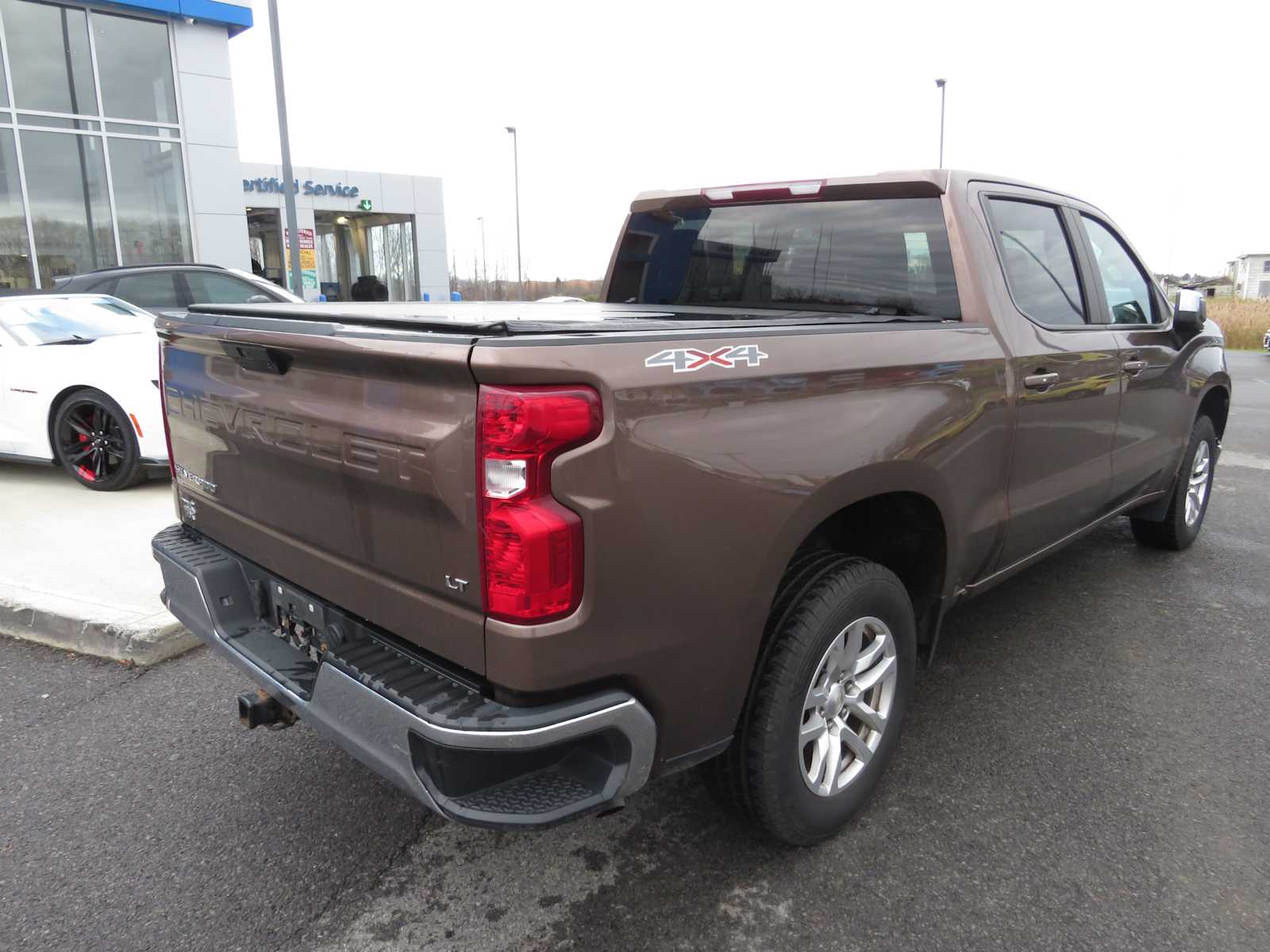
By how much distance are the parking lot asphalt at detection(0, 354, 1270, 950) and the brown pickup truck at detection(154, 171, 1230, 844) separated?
28 centimetres

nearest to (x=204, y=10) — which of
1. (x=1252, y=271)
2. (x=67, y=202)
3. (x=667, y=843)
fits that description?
(x=67, y=202)

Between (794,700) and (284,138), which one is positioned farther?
(284,138)

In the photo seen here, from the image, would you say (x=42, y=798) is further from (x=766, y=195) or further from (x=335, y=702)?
(x=766, y=195)

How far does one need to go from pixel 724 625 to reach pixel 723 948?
815 millimetres

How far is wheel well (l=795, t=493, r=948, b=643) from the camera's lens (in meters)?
2.72

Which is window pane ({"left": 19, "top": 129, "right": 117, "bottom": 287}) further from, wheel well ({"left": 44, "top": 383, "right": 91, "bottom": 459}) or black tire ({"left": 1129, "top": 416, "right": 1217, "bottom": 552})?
black tire ({"left": 1129, "top": 416, "right": 1217, "bottom": 552})

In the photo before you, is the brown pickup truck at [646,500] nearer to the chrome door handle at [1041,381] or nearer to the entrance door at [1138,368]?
the chrome door handle at [1041,381]

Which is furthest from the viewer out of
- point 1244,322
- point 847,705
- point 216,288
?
point 1244,322

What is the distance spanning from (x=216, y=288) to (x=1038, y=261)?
9.68 m

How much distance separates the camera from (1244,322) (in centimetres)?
2648

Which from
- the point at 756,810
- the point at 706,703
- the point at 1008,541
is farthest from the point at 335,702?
the point at 1008,541

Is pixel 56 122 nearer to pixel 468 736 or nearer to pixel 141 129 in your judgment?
pixel 141 129

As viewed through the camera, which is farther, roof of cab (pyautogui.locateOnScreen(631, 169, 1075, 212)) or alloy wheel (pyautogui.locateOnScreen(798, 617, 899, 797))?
roof of cab (pyautogui.locateOnScreen(631, 169, 1075, 212))

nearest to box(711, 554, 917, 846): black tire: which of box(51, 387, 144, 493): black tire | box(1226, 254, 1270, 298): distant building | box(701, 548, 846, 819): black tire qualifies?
box(701, 548, 846, 819): black tire
